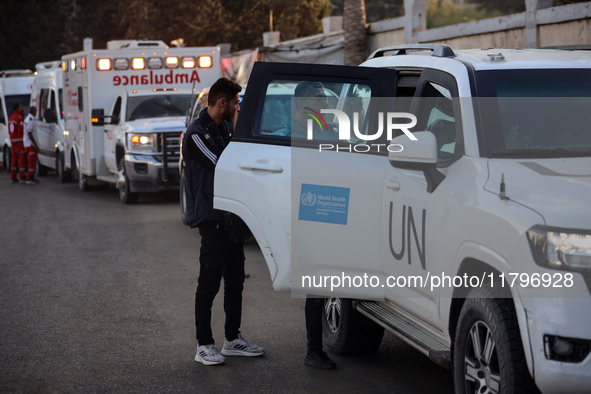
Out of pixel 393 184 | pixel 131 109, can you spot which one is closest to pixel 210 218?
pixel 393 184

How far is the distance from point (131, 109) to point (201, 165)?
11547mm

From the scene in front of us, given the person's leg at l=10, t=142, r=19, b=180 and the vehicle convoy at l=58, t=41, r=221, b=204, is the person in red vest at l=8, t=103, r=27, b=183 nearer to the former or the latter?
the person's leg at l=10, t=142, r=19, b=180

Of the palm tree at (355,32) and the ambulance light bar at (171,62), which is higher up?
the palm tree at (355,32)

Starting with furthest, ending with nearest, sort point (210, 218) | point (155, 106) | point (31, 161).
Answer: point (31, 161), point (155, 106), point (210, 218)

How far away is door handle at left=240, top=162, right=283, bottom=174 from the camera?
17.9ft

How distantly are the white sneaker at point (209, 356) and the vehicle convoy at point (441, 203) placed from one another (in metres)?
0.80

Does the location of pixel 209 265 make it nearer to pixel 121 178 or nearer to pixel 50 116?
pixel 121 178

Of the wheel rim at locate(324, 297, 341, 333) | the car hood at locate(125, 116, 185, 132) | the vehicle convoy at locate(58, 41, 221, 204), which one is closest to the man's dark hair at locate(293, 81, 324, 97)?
the wheel rim at locate(324, 297, 341, 333)

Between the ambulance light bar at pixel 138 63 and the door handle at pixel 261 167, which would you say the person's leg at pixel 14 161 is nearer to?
the ambulance light bar at pixel 138 63

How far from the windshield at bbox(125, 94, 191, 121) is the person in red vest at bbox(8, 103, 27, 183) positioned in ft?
20.6

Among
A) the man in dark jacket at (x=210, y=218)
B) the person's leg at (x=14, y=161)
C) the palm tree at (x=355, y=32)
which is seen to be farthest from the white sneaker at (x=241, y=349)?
the person's leg at (x=14, y=161)

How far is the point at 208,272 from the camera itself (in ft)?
20.1

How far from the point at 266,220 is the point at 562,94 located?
1875mm

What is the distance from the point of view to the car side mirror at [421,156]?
176 inches
